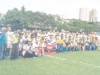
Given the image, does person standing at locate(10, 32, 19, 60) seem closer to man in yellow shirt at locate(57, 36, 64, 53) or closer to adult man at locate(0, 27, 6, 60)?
adult man at locate(0, 27, 6, 60)

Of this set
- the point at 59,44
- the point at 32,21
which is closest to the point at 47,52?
the point at 59,44

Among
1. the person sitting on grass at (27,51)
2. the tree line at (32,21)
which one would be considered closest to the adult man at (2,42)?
the person sitting on grass at (27,51)

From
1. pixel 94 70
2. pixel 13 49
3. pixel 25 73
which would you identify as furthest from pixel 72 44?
pixel 25 73

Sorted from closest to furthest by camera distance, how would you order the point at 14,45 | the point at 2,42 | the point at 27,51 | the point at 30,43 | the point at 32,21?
the point at 2,42 → the point at 14,45 → the point at 27,51 → the point at 30,43 → the point at 32,21

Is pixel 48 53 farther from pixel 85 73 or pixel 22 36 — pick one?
pixel 85 73

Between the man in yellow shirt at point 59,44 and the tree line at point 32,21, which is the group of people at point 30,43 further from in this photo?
the tree line at point 32,21

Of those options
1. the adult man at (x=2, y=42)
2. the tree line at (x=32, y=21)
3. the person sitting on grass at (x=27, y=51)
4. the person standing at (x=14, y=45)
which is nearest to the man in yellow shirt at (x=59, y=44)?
the person sitting on grass at (x=27, y=51)

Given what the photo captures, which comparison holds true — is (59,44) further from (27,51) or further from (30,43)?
(27,51)

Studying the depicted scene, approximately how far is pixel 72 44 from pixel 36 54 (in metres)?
5.04

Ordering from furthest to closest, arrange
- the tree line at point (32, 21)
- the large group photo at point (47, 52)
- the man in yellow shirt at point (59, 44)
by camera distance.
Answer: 1. the tree line at point (32, 21)
2. the man in yellow shirt at point (59, 44)
3. the large group photo at point (47, 52)

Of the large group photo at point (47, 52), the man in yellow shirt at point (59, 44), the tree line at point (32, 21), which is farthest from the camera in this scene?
the tree line at point (32, 21)

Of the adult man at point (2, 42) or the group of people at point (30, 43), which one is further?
the group of people at point (30, 43)

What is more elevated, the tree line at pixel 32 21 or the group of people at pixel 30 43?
the tree line at pixel 32 21

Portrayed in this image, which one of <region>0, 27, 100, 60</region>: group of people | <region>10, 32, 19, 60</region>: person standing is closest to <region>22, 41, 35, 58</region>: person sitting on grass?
<region>0, 27, 100, 60</region>: group of people
